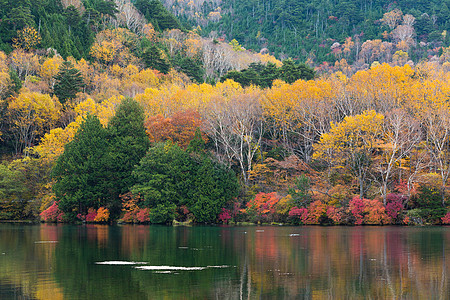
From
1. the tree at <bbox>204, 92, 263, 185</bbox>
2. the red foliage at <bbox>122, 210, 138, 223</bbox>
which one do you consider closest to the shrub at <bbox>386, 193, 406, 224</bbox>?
the tree at <bbox>204, 92, 263, 185</bbox>

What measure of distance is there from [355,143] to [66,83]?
45103mm

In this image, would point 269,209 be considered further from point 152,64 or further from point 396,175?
point 152,64

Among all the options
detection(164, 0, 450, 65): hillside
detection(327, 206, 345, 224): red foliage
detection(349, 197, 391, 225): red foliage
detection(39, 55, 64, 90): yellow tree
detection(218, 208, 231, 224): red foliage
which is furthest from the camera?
detection(164, 0, 450, 65): hillside

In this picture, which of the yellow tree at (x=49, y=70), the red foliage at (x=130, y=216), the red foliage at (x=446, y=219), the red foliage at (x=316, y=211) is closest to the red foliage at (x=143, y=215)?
the red foliage at (x=130, y=216)

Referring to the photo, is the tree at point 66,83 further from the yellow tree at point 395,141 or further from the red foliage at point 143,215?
the yellow tree at point 395,141

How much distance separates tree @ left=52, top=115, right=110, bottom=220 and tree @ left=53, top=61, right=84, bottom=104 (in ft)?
61.8

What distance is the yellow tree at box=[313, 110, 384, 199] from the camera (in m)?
49.0

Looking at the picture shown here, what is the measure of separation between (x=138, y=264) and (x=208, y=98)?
4317 cm

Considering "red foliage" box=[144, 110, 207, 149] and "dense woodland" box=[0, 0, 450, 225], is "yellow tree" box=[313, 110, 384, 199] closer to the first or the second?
"dense woodland" box=[0, 0, 450, 225]

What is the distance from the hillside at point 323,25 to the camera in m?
143

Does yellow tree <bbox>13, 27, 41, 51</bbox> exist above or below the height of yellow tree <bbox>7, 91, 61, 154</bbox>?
above

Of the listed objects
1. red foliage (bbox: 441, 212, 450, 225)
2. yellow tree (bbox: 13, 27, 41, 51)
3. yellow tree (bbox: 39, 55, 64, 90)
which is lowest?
red foliage (bbox: 441, 212, 450, 225)

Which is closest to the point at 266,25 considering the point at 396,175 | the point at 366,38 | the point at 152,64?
the point at 366,38

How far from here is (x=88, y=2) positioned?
11319cm
